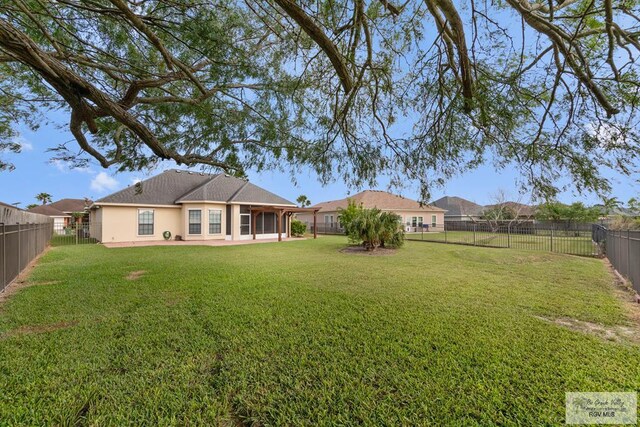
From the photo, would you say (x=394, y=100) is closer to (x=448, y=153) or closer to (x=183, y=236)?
(x=448, y=153)

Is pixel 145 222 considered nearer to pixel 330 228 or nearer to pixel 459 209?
pixel 330 228

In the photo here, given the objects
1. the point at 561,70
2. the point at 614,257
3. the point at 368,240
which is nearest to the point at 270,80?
the point at 561,70

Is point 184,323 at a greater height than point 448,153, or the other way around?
point 448,153

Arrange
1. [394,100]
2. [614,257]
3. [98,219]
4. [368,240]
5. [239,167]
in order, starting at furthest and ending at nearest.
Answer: [98,219] < [368,240] < [614,257] < [239,167] < [394,100]

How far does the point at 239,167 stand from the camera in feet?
19.2

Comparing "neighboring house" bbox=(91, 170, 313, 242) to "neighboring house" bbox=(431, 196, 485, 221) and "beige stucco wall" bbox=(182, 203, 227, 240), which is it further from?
"neighboring house" bbox=(431, 196, 485, 221)

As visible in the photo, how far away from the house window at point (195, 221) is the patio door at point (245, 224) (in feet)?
9.26

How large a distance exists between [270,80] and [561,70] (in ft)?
14.9

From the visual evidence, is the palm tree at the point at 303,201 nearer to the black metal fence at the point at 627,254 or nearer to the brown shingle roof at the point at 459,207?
the brown shingle roof at the point at 459,207

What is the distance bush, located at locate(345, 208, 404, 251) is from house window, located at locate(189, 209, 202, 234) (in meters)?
10.9

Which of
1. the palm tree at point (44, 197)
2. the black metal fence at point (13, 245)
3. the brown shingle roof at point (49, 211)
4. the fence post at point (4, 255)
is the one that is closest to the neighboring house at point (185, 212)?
the black metal fence at point (13, 245)

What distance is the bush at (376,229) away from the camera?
1435 cm

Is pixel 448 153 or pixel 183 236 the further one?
pixel 183 236

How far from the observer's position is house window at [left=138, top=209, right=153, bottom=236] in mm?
19359
